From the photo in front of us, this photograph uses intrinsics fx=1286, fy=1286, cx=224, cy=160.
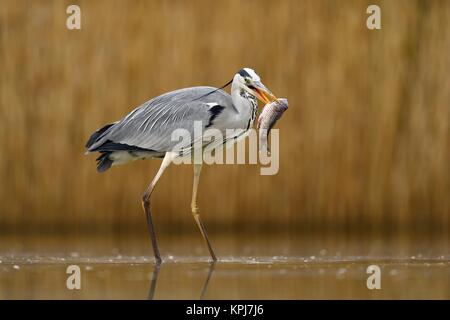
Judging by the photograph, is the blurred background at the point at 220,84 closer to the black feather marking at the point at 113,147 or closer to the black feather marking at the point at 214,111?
the black feather marking at the point at 113,147

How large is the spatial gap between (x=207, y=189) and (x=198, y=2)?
1.50m

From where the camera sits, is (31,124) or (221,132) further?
(31,124)

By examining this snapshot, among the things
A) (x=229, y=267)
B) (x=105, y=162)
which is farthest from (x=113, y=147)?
(x=229, y=267)

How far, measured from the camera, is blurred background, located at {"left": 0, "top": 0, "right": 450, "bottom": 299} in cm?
1029

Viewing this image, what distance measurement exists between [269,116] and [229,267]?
1.24m

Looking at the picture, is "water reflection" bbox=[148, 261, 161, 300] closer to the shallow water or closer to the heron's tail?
the shallow water

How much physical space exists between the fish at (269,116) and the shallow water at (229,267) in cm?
81

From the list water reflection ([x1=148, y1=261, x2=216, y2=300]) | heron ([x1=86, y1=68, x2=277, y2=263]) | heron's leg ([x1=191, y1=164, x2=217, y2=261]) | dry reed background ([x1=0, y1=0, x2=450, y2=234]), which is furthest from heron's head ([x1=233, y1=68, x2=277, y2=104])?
dry reed background ([x1=0, y1=0, x2=450, y2=234])

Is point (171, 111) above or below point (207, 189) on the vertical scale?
above

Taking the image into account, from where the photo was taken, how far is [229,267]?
26.4 feet

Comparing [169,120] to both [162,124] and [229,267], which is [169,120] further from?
[229,267]

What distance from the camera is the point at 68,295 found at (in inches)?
259
